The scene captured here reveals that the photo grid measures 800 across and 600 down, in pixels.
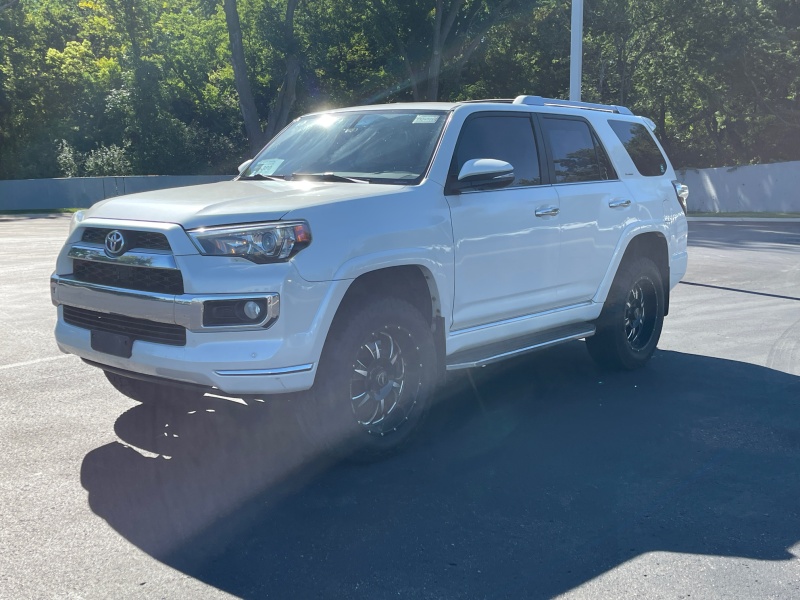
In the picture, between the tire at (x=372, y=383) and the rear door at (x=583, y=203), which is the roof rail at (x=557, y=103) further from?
the tire at (x=372, y=383)

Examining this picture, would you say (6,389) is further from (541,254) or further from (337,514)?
(541,254)

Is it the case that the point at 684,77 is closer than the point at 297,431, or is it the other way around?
the point at 297,431

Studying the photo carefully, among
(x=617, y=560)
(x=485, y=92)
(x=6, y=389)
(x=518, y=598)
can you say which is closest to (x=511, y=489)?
(x=617, y=560)

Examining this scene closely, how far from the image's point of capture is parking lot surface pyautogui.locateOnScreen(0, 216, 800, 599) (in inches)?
155

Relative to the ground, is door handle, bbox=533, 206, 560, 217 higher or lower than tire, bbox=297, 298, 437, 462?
higher

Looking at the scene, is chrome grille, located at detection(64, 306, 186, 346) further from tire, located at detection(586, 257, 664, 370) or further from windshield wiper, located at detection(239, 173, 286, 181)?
tire, located at detection(586, 257, 664, 370)

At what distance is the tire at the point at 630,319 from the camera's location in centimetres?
751

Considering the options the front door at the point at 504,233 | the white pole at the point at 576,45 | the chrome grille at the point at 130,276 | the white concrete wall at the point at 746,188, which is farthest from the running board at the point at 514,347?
the white concrete wall at the point at 746,188

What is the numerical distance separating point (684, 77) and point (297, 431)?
126 feet

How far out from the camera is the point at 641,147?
8055mm

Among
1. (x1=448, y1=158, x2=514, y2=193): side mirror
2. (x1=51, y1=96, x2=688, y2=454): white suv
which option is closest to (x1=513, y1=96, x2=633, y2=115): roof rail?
(x1=51, y1=96, x2=688, y2=454): white suv

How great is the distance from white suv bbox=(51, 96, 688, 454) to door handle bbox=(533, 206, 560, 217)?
0.01 m

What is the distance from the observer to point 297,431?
19.4 feet

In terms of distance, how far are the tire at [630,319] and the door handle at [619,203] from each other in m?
0.51
